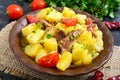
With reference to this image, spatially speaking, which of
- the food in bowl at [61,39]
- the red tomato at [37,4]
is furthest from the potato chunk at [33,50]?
the red tomato at [37,4]

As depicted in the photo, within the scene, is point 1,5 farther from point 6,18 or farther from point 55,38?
point 55,38

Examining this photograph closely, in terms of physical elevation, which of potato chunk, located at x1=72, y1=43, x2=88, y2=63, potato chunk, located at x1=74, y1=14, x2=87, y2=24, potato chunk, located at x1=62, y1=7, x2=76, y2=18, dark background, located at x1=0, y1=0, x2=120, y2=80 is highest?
potato chunk, located at x1=62, y1=7, x2=76, y2=18

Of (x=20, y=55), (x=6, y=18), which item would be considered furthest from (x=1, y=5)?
(x=20, y=55)

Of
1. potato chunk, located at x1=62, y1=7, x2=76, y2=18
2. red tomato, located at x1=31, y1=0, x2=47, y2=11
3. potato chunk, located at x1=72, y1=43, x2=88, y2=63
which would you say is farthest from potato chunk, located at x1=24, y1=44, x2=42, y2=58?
Answer: red tomato, located at x1=31, y1=0, x2=47, y2=11

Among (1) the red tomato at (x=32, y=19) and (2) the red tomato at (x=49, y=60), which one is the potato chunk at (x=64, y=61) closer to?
(2) the red tomato at (x=49, y=60)

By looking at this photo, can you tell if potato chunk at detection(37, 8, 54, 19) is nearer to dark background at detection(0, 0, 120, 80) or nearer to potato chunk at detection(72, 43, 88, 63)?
potato chunk at detection(72, 43, 88, 63)

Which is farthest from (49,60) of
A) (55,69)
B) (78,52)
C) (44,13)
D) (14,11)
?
(14,11)
